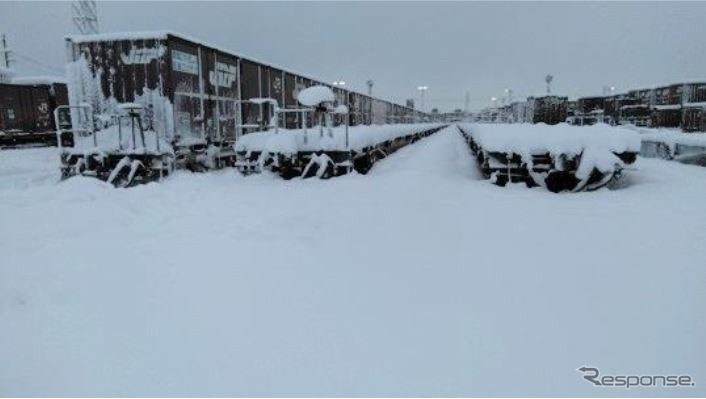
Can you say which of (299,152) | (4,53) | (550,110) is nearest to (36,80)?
(4,53)

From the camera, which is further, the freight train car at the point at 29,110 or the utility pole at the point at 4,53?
the utility pole at the point at 4,53

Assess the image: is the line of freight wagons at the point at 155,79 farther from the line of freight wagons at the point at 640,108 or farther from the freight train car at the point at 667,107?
the freight train car at the point at 667,107

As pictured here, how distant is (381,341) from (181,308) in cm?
152

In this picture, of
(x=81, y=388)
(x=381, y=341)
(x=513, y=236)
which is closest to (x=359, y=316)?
(x=381, y=341)

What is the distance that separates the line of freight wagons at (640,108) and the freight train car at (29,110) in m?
23.8

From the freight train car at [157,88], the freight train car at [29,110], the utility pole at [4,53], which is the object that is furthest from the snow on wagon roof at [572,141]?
the utility pole at [4,53]

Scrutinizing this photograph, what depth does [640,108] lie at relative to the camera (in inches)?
1469

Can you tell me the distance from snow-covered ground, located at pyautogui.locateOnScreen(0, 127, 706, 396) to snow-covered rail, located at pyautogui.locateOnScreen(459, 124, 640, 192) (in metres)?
1.73

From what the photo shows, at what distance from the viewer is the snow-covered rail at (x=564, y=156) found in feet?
27.3

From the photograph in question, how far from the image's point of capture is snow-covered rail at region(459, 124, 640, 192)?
8328 mm

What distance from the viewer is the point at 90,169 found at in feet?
32.8

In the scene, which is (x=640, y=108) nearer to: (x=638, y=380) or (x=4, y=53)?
(x=638, y=380)

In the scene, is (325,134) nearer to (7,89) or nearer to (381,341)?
(381,341)

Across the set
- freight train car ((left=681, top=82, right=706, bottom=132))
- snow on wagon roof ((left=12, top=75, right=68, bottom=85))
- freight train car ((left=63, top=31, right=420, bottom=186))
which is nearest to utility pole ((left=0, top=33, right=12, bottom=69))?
snow on wagon roof ((left=12, top=75, right=68, bottom=85))
